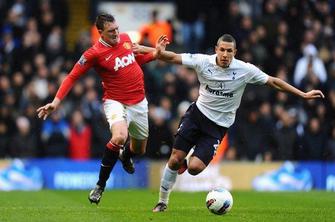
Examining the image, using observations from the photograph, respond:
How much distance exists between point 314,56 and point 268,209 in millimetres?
11211

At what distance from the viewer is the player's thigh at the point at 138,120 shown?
13.9 metres

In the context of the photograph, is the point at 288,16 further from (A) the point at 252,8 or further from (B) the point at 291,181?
(B) the point at 291,181

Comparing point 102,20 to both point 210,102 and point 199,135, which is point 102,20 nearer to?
point 210,102

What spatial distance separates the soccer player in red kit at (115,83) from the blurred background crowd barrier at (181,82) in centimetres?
752

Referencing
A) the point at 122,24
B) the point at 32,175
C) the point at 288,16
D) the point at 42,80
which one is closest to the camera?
the point at 32,175

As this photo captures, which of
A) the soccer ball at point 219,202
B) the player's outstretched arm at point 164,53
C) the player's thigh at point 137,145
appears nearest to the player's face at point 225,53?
the player's outstretched arm at point 164,53

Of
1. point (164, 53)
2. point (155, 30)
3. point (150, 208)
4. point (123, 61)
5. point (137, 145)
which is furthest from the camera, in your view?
point (155, 30)

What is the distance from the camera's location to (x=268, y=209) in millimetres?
13711

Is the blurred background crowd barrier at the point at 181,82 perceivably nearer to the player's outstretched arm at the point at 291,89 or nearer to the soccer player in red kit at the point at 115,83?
the soccer player in red kit at the point at 115,83

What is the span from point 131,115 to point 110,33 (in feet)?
4.24

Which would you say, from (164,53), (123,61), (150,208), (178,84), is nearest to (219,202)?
(150,208)

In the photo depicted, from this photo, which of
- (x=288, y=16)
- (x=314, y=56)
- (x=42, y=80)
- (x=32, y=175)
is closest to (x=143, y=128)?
(x=32, y=175)

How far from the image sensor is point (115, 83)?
13641 mm

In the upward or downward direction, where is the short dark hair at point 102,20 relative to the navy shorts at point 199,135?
upward
